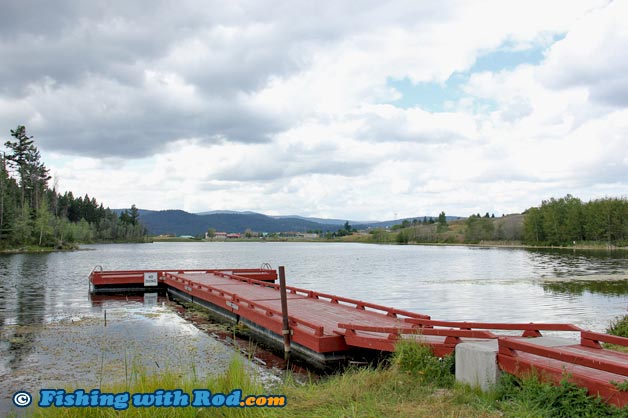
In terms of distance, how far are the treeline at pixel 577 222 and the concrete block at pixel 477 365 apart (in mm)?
101248

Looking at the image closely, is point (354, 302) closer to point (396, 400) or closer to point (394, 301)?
point (396, 400)

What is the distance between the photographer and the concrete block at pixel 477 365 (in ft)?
24.6

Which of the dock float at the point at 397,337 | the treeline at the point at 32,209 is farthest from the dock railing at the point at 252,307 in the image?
the treeline at the point at 32,209

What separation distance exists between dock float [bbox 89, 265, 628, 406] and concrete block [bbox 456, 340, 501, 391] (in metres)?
0.08

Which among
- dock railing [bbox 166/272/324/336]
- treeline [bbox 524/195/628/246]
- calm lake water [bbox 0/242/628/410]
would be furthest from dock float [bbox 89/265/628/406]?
treeline [bbox 524/195/628/246]

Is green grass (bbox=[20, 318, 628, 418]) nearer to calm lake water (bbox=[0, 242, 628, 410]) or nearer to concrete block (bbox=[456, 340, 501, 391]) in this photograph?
concrete block (bbox=[456, 340, 501, 391])

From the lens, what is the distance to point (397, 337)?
10.2 meters

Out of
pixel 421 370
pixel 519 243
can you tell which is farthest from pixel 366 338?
pixel 519 243

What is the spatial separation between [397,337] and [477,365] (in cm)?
267

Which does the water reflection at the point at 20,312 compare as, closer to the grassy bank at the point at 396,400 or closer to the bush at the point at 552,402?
the grassy bank at the point at 396,400

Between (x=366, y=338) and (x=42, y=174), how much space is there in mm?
112936

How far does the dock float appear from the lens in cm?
677

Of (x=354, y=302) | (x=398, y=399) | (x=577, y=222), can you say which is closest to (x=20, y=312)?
(x=354, y=302)

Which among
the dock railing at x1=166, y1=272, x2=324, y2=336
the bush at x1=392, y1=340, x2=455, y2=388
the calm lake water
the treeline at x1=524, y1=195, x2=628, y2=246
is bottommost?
the calm lake water
